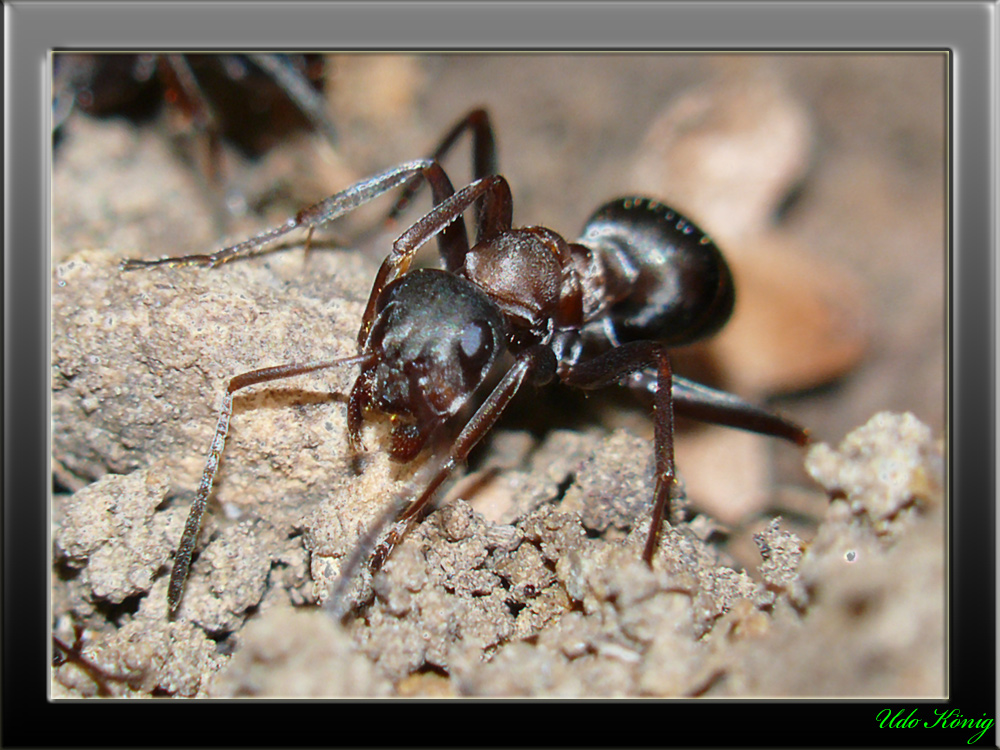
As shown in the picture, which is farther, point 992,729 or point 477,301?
point 477,301

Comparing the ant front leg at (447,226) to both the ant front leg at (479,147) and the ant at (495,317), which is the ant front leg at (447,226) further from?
the ant front leg at (479,147)

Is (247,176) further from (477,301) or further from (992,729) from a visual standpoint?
(992,729)

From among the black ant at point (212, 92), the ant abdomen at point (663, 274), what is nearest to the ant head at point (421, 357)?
the ant abdomen at point (663, 274)

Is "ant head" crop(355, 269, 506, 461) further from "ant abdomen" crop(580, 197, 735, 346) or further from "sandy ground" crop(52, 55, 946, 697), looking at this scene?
"ant abdomen" crop(580, 197, 735, 346)

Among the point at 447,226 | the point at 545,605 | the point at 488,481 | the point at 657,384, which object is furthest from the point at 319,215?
the point at 545,605

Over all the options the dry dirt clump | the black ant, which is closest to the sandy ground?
the dry dirt clump

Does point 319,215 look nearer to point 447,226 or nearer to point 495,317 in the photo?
point 447,226

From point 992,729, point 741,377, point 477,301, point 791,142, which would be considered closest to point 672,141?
point 791,142
